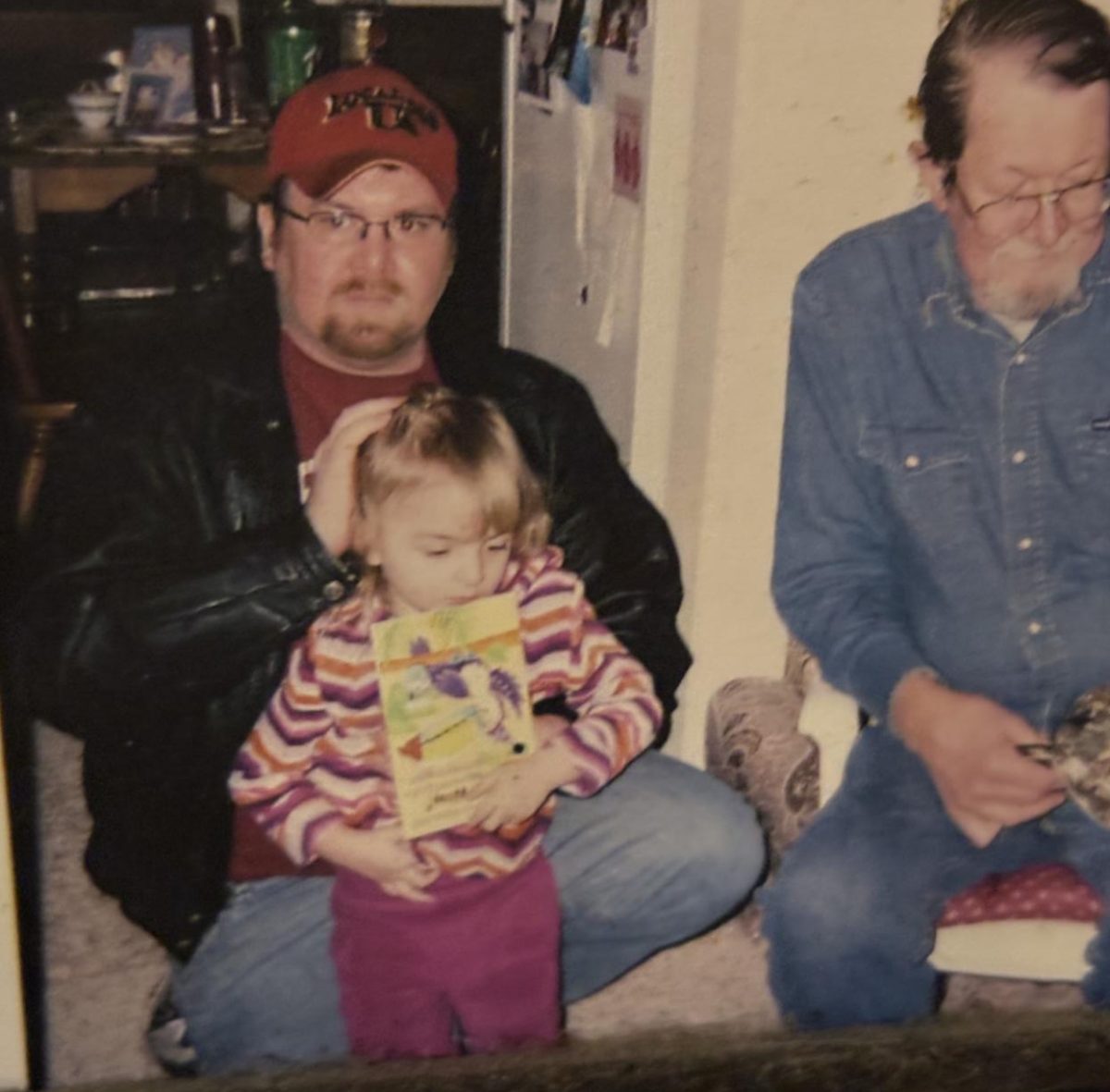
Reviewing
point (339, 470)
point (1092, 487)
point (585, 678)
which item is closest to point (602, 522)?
point (585, 678)

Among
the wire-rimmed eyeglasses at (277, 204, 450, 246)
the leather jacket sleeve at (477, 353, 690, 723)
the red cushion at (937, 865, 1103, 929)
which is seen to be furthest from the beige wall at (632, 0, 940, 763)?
the red cushion at (937, 865, 1103, 929)

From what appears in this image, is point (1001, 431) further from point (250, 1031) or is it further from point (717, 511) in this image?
point (250, 1031)

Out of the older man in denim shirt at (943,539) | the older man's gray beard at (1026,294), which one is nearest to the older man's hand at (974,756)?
the older man in denim shirt at (943,539)

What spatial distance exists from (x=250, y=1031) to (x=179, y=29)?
1.08m

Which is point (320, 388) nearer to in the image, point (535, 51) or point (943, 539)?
point (535, 51)

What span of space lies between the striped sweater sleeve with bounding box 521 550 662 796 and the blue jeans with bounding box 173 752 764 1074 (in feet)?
0.12

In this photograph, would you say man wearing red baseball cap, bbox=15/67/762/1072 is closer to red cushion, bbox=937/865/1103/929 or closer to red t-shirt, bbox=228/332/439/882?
red t-shirt, bbox=228/332/439/882

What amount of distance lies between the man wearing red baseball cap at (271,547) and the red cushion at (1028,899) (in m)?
0.34

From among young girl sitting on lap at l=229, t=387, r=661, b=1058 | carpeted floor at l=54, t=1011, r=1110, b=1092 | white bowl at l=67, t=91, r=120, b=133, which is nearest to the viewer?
white bowl at l=67, t=91, r=120, b=133

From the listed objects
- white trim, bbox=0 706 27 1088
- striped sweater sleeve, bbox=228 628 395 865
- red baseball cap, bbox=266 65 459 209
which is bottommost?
white trim, bbox=0 706 27 1088

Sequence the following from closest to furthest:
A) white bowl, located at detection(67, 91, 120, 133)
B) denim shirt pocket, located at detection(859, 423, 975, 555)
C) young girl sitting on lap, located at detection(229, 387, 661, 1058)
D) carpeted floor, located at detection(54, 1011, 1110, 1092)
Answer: white bowl, located at detection(67, 91, 120, 133) < young girl sitting on lap, located at detection(229, 387, 661, 1058) < denim shirt pocket, located at detection(859, 423, 975, 555) < carpeted floor, located at detection(54, 1011, 1110, 1092)

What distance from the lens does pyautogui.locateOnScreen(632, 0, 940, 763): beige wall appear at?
1537 mm

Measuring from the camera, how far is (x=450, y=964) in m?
1.67

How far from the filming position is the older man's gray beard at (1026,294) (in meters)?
1.62
